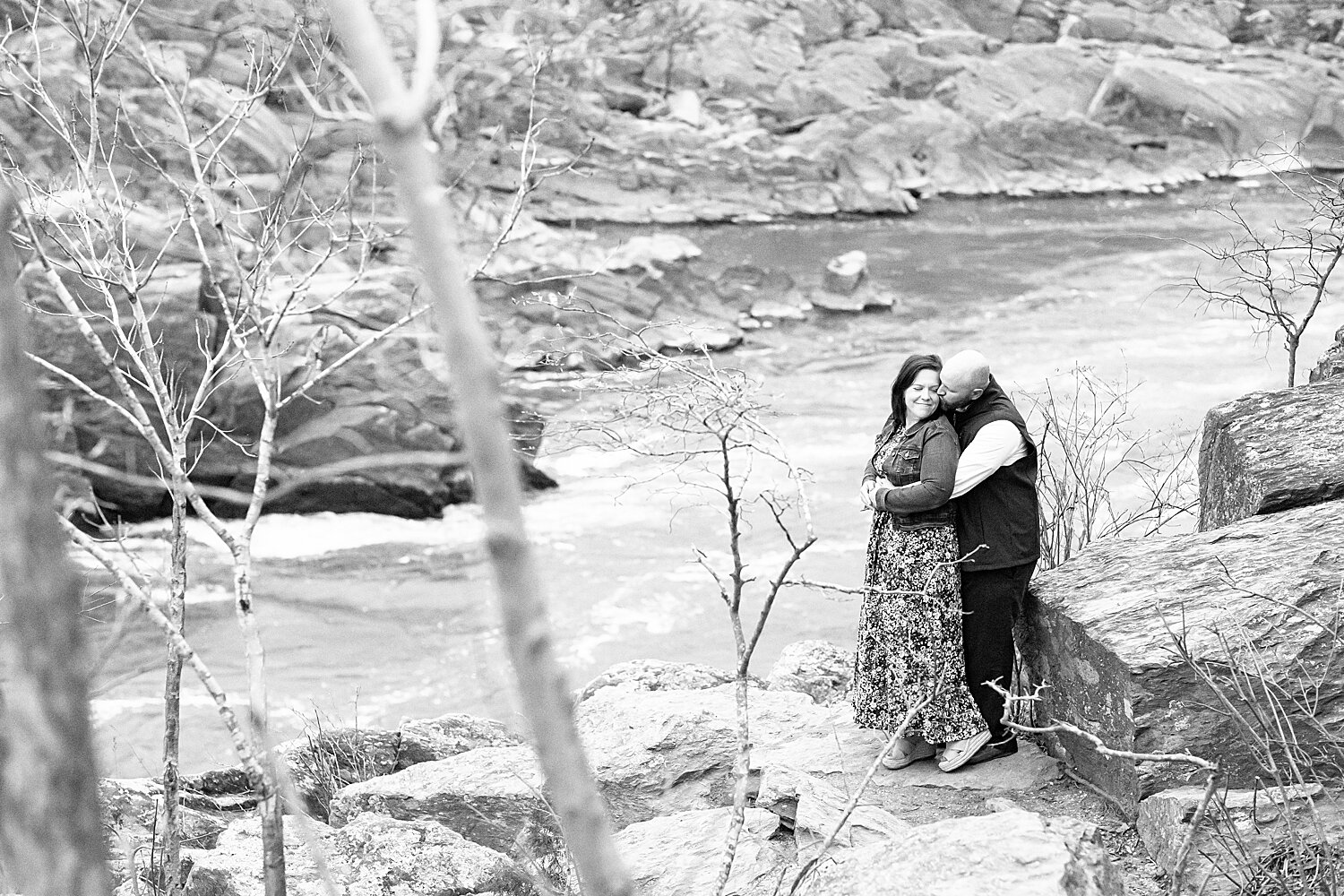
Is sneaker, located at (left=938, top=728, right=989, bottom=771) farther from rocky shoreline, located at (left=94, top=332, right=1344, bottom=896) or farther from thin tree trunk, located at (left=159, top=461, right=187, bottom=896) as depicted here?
thin tree trunk, located at (left=159, top=461, right=187, bottom=896)

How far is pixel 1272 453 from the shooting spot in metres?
4.55

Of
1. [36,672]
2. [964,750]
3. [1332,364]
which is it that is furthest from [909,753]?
[36,672]

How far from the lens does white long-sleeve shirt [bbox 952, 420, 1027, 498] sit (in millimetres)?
4145

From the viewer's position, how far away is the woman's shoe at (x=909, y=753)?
179 inches

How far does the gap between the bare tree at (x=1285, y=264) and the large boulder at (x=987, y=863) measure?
3.52 metres

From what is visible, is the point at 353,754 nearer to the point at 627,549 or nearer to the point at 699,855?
the point at 699,855

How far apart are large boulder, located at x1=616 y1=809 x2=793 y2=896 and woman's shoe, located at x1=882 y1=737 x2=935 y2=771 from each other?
85 cm

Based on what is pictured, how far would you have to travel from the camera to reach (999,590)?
4.29 metres

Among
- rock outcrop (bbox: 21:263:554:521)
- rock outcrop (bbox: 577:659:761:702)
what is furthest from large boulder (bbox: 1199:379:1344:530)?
rock outcrop (bbox: 21:263:554:521)

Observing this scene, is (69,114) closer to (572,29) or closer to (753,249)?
(753,249)

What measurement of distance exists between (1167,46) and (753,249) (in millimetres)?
22412

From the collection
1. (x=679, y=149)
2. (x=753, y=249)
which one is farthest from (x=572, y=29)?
(x=753, y=249)

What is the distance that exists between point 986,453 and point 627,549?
707 cm

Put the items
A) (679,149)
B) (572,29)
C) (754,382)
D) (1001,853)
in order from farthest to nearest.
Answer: (572,29), (679,149), (754,382), (1001,853)
